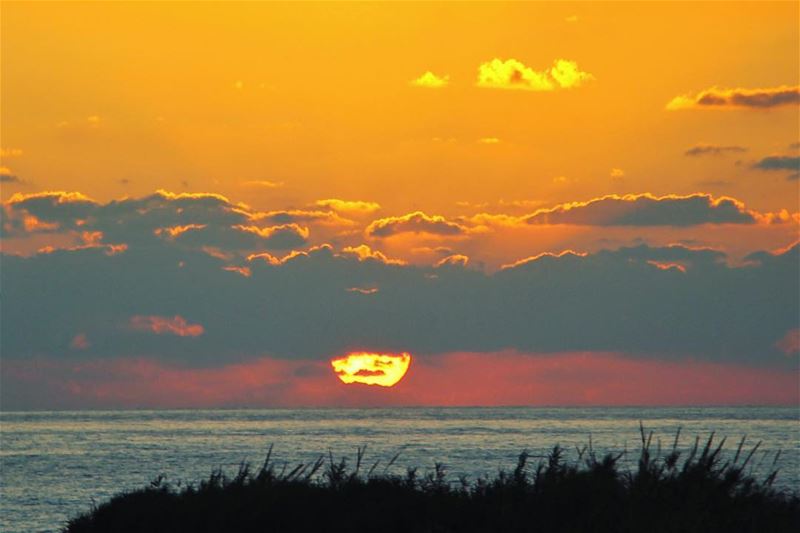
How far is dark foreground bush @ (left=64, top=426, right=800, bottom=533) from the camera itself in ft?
67.3

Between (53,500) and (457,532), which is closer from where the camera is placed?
(457,532)

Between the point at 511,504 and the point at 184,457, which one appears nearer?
the point at 511,504

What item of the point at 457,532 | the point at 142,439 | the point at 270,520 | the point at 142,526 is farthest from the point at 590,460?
the point at 142,439

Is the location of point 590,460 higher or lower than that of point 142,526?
higher

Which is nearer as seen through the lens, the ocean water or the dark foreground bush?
the dark foreground bush

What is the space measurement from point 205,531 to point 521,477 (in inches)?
247

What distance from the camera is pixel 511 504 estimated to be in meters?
21.4

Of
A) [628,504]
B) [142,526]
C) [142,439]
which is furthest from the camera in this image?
[142,439]

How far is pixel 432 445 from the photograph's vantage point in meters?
112

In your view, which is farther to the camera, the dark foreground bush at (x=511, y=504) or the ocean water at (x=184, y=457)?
the ocean water at (x=184, y=457)

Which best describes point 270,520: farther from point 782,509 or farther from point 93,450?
point 93,450

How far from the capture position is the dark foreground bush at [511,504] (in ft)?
67.3

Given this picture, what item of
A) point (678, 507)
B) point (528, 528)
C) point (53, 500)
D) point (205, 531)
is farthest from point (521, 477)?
point (53, 500)

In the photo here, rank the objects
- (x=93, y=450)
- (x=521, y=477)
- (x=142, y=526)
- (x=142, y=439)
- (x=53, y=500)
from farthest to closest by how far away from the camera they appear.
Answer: (x=142, y=439)
(x=93, y=450)
(x=53, y=500)
(x=142, y=526)
(x=521, y=477)
